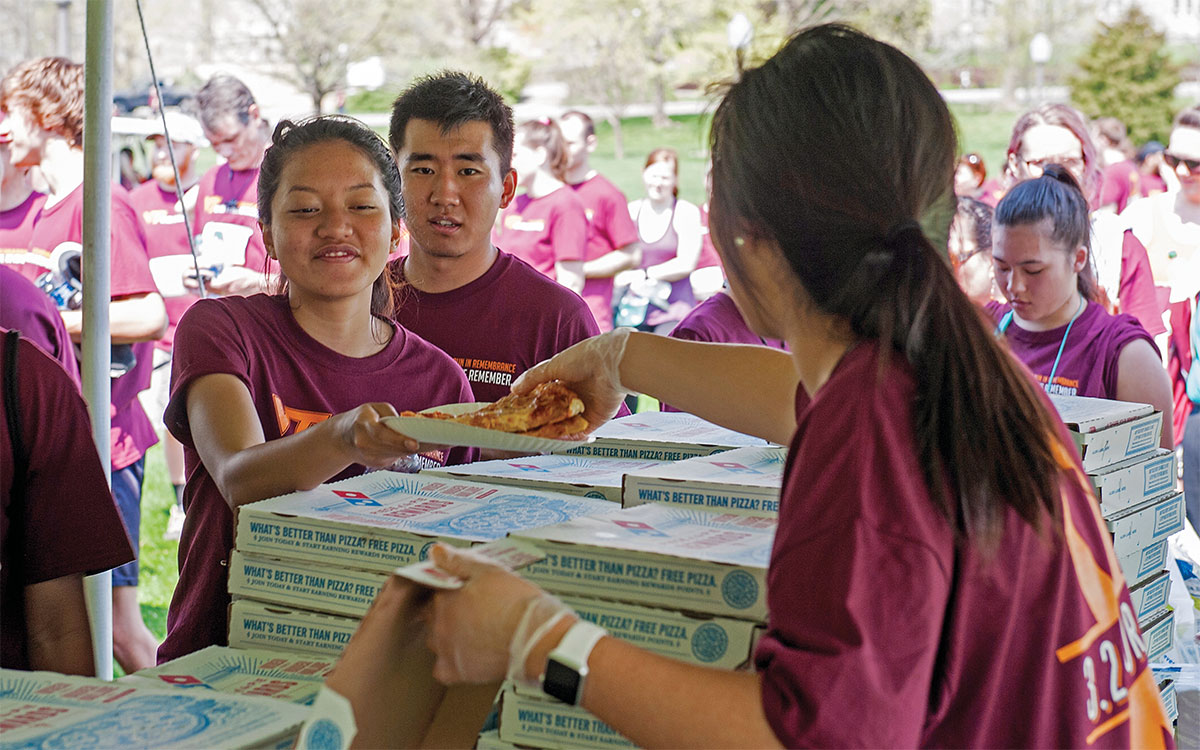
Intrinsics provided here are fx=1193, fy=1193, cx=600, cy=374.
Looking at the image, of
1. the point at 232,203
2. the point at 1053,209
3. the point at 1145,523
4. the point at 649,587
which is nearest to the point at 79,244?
the point at 232,203

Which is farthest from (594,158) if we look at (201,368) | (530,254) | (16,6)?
(201,368)

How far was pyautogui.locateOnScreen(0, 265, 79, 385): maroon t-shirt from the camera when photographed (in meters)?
2.60

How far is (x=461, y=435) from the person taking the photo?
1655 mm

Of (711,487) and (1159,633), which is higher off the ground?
(711,487)

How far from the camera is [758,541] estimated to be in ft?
4.89

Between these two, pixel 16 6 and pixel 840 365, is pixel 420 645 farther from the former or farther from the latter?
pixel 16 6

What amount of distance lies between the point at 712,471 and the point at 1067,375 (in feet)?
6.50

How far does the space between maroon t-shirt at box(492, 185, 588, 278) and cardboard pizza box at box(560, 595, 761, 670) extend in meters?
5.94

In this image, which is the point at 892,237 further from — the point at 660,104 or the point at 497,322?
the point at 660,104

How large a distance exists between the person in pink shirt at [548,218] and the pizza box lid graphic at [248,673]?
18.2 feet

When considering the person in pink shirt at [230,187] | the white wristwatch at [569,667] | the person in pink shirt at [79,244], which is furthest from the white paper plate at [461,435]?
the person in pink shirt at [230,187]

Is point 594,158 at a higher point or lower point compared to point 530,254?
higher

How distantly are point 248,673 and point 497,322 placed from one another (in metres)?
1.45

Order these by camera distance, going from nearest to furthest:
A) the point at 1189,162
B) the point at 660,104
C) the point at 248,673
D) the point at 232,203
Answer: the point at 248,673
the point at 232,203
the point at 1189,162
the point at 660,104
